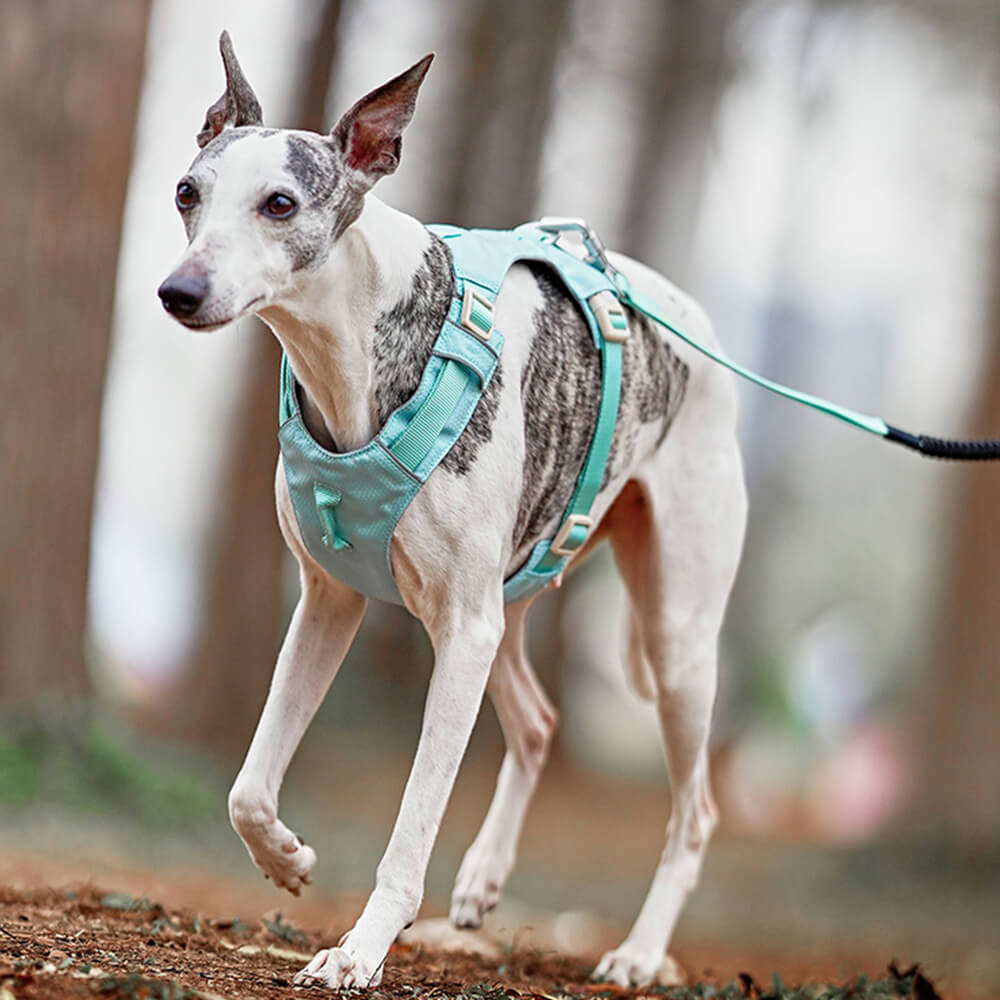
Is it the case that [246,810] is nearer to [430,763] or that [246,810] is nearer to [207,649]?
[430,763]

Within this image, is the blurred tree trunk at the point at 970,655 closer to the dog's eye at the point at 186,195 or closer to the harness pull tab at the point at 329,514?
the harness pull tab at the point at 329,514

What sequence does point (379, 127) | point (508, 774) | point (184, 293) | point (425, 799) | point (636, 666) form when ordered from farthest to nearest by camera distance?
1. point (636, 666)
2. point (508, 774)
3. point (425, 799)
4. point (379, 127)
5. point (184, 293)

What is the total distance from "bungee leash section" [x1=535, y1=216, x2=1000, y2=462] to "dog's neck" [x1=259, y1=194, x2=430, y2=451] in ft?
2.64

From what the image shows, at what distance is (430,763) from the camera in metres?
3.64

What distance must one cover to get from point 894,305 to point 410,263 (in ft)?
67.9

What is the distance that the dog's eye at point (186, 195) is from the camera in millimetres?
3277

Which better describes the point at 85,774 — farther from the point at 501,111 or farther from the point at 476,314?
the point at 501,111

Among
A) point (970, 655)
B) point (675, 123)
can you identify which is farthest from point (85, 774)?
point (675, 123)

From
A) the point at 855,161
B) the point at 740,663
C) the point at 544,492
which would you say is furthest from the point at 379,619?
the point at 544,492

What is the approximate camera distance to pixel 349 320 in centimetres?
358

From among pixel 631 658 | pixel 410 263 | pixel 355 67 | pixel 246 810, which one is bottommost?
pixel 246 810

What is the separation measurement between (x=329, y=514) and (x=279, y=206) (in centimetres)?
76

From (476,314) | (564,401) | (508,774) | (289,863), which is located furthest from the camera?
(508,774)

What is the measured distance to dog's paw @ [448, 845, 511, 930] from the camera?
494cm
